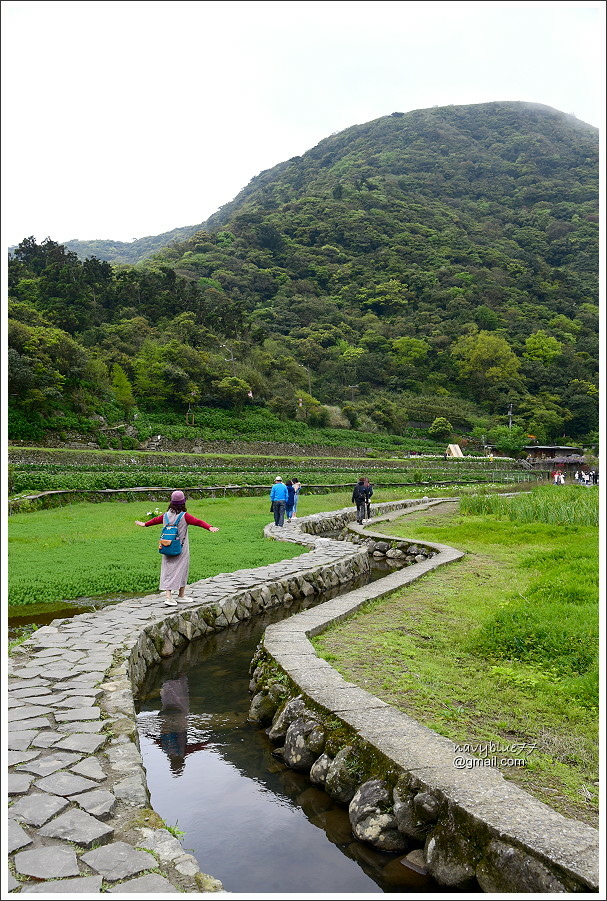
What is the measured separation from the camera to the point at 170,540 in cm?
739

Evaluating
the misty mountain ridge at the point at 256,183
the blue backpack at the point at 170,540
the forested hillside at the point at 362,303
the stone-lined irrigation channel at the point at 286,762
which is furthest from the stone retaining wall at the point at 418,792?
the misty mountain ridge at the point at 256,183

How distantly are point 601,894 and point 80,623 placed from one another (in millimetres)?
5895

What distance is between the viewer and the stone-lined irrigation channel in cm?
259

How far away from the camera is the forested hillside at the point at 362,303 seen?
43.1 meters

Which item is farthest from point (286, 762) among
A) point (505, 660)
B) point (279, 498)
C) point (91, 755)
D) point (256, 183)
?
point (256, 183)

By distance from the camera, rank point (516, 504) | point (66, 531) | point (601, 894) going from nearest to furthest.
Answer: point (601, 894) < point (66, 531) < point (516, 504)

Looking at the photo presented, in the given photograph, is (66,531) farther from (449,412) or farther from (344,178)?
(344,178)

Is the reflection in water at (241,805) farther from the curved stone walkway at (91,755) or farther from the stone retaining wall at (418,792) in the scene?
the curved stone walkway at (91,755)

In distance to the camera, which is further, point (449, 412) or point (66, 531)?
point (449, 412)

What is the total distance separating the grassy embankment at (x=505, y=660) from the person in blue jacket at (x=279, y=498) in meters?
5.73

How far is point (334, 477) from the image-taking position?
31.5m

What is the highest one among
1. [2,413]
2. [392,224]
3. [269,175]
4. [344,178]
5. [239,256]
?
[269,175]

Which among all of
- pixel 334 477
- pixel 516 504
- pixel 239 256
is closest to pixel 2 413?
pixel 516 504

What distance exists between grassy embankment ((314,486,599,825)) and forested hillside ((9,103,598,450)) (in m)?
28.5
